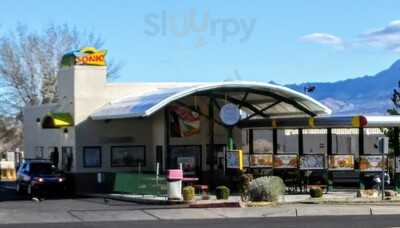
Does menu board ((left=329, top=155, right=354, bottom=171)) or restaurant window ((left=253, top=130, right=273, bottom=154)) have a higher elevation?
restaurant window ((left=253, top=130, right=273, bottom=154))

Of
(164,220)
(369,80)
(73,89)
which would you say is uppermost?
(369,80)

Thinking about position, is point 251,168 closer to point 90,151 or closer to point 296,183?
point 296,183

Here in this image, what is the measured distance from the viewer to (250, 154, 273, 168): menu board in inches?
1270

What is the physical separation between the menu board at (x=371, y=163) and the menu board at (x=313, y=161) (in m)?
1.56

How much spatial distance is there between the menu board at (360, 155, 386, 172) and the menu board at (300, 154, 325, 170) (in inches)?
61.4

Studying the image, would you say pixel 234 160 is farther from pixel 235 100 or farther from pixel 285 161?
pixel 235 100

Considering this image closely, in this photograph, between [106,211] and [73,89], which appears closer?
[106,211]

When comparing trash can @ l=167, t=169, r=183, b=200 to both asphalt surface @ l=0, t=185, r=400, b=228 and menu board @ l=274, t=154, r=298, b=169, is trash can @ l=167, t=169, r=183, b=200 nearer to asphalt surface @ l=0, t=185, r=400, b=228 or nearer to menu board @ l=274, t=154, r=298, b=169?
asphalt surface @ l=0, t=185, r=400, b=228

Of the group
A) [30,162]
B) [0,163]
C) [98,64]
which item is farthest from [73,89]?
[0,163]

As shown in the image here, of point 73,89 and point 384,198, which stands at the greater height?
point 73,89

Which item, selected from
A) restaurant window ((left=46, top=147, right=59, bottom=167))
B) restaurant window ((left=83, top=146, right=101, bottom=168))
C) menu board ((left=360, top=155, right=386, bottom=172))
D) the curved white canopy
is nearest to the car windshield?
restaurant window ((left=83, top=146, right=101, bottom=168))

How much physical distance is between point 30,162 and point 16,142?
45.8 meters

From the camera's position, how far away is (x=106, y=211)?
81.5 feet

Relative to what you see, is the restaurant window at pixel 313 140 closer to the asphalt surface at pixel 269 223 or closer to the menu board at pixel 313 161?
the menu board at pixel 313 161
